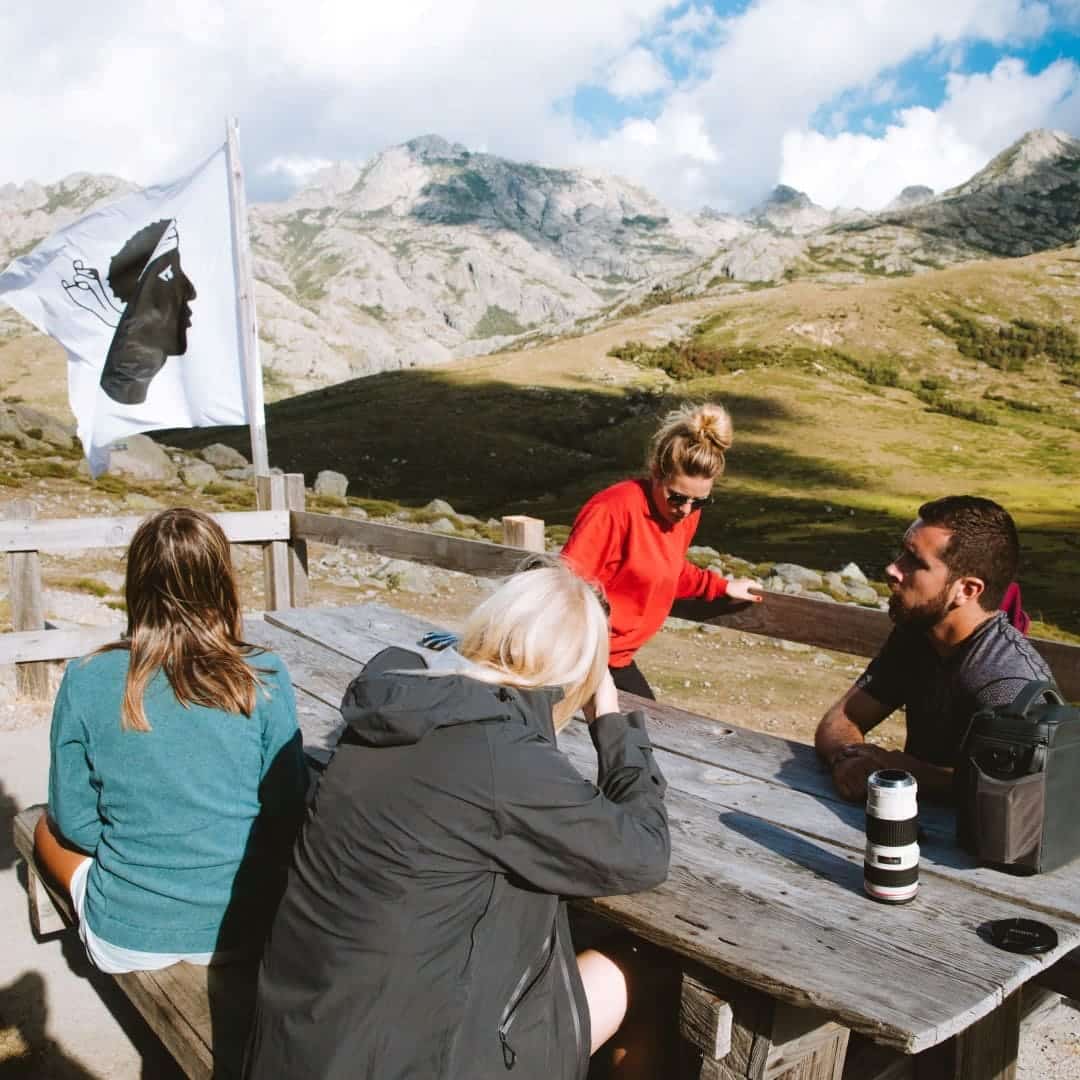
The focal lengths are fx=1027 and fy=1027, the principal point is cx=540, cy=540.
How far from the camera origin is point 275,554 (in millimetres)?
8266

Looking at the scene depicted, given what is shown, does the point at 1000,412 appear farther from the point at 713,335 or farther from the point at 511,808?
the point at 511,808

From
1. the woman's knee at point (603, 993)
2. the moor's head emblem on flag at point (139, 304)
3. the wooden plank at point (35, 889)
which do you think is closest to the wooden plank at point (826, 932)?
the woman's knee at point (603, 993)

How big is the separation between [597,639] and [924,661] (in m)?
1.73

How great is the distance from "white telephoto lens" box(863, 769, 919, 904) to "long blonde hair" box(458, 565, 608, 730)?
2.71 ft

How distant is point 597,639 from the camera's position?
9.30 ft

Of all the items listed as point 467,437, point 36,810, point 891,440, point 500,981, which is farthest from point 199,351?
point 891,440

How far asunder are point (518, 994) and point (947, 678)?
197 centimetres

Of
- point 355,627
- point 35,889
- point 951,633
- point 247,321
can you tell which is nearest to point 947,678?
point 951,633

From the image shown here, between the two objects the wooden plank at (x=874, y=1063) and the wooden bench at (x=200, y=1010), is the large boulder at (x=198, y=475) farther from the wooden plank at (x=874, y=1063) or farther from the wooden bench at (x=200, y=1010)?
the wooden plank at (x=874, y=1063)

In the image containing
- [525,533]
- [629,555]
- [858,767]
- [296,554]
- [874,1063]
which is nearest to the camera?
[858,767]

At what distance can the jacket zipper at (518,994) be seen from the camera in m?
2.48

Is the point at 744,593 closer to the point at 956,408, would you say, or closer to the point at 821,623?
the point at 821,623

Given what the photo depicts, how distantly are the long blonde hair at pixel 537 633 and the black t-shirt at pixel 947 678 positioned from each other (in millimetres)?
1431

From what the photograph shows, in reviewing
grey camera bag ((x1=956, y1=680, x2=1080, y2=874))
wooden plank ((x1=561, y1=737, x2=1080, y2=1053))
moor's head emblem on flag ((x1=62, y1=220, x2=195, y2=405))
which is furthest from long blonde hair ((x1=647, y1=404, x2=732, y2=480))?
moor's head emblem on flag ((x1=62, y1=220, x2=195, y2=405))
